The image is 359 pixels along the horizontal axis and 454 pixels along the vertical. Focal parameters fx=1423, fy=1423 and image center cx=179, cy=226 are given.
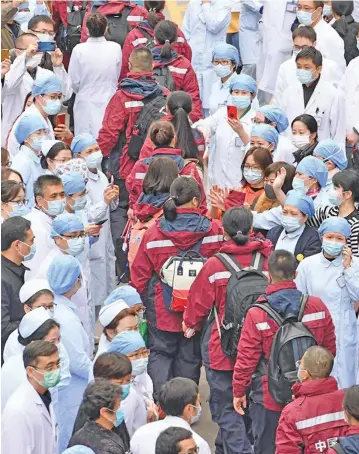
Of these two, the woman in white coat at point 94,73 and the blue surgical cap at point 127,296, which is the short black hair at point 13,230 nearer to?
the blue surgical cap at point 127,296

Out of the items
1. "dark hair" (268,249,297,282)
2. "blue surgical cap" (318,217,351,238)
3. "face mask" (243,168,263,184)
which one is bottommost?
"face mask" (243,168,263,184)

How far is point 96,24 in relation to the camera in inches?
532

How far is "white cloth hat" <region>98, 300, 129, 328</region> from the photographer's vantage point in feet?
29.1

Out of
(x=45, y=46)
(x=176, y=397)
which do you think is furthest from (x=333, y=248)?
(x=45, y=46)

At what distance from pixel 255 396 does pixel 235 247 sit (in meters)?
1.02

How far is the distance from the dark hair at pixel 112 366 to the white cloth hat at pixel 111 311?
71cm

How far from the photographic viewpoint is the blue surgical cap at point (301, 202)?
9859 mm

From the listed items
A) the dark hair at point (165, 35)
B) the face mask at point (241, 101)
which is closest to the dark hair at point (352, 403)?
the face mask at point (241, 101)

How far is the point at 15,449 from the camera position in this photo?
310 inches

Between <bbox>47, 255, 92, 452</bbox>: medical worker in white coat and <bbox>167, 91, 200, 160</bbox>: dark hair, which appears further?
<bbox>167, 91, 200, 160</bbox>: dark hair

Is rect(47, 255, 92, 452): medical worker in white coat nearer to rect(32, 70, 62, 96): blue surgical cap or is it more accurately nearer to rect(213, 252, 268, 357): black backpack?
rect(213, 252, 268, 357): black backpack

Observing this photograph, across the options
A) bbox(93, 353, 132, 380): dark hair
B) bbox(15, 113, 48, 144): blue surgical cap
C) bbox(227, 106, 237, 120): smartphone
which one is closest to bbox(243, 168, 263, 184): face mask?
bbox(227, 106, 237, 120): smartphone

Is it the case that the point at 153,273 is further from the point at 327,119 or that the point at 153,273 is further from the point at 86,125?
the point at 86,125

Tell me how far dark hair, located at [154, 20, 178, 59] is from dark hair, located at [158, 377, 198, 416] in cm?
593
